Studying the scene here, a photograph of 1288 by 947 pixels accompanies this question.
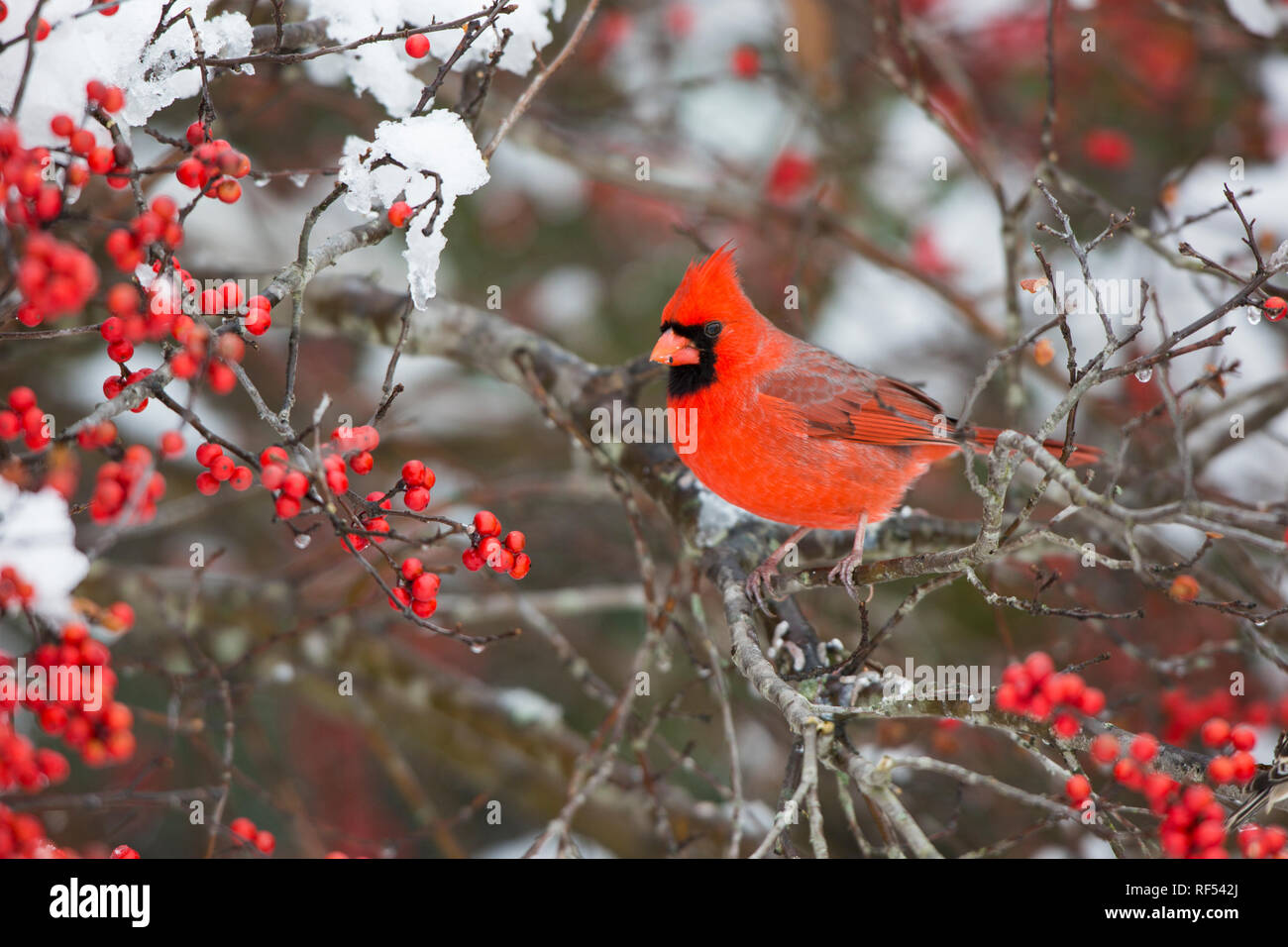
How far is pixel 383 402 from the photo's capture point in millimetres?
1834

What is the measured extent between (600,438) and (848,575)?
3.49ft

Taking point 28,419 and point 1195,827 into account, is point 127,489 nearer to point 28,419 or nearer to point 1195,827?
point 28,419

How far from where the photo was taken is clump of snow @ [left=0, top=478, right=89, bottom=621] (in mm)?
1514

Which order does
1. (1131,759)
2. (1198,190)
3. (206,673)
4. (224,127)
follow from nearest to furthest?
(1131,759), (206,673), (224,127), (1198,190)

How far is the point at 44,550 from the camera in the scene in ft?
5.04

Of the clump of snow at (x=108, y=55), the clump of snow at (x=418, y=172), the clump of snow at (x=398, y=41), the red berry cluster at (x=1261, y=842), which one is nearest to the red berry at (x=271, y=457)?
the clump of snow at (x=418, y=172)

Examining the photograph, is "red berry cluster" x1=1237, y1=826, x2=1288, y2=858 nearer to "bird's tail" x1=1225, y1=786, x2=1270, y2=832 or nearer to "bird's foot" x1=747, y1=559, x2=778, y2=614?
"bird's tail" x1=1225, y1=786, x2=1270, y2=832

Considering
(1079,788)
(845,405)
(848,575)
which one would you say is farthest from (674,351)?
Answer: (1079,788)

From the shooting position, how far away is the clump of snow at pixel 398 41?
2.48 meters

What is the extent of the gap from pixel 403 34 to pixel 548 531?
311 centimetres

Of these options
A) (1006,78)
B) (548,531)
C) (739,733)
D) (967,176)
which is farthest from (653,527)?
(1006,78)

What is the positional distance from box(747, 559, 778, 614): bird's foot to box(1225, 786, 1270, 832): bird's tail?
1245 mm

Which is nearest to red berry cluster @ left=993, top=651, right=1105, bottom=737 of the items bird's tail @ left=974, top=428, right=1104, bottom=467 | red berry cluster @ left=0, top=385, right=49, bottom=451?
bird's tail @ left=974, top=428, right=1104, bottom=467
